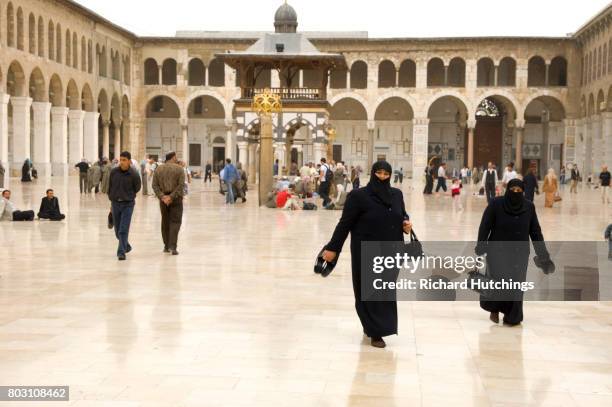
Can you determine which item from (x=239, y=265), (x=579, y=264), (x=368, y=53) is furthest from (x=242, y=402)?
(x=368, y=53)

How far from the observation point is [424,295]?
766 cm

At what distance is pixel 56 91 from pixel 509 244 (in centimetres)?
3300

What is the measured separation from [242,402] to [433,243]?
800cm

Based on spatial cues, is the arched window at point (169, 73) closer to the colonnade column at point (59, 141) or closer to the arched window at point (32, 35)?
the colonnade column at point (59, 141)

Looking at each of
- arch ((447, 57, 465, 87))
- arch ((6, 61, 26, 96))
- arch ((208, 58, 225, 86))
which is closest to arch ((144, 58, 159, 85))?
arch ((208, 58, 225, 86))

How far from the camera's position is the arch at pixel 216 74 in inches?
1849

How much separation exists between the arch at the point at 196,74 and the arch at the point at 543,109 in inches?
687

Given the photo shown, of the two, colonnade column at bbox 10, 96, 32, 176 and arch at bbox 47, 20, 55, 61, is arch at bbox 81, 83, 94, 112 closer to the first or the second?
arch at bbox 47, 20, 55, 61

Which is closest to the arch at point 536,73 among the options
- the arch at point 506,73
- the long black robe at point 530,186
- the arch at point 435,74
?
the arch at point 506,73

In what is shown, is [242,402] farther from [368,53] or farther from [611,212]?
[368,53]

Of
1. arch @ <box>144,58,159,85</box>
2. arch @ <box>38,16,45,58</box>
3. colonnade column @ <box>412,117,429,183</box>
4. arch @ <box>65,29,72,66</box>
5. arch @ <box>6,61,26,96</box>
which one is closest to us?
arch @ <box>6,61,26,96</box>

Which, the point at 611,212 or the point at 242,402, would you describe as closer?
the point at 242,402

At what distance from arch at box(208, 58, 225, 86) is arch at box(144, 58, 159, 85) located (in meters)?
2.92

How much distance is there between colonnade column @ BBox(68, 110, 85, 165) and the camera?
38938 millimetres
